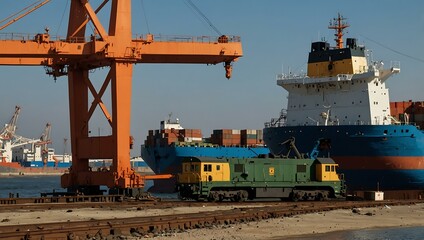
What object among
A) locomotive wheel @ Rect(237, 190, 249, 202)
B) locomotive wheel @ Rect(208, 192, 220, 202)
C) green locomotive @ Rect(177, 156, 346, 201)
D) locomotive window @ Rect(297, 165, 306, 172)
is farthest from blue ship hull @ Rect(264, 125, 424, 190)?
locomotive wheel @ Rect(208, 192, 220, 202)

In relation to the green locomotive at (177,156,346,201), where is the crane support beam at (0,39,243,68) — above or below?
above

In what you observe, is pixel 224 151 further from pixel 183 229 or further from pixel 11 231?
pixel 11 231

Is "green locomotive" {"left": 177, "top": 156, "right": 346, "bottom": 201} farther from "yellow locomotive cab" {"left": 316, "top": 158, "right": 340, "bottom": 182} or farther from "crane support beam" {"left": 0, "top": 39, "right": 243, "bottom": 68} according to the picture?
"crane support beam" {"left": 0, "top": 39, "right": 243, "bottom": 68}

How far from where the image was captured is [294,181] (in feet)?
131

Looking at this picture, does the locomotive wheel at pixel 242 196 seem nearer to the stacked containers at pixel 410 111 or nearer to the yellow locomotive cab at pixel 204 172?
the yellow locomotive cab at pixel 204 172

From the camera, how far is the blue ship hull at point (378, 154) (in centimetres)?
5150

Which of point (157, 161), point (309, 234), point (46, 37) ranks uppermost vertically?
point (46, 37)

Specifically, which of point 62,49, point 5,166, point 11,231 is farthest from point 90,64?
point 5,166

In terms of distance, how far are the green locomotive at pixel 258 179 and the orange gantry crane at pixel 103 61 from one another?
3689 mm

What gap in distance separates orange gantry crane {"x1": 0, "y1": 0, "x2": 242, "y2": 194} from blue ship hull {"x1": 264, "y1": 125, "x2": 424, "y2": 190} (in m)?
14.0

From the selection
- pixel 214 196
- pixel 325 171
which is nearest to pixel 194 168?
pixel 214 196

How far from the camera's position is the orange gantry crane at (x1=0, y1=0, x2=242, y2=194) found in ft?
127

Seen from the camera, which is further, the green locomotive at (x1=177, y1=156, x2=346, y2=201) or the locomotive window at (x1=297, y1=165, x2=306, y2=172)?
the locomotive window at (x1=297, y1=165, x2=306, y2=172)

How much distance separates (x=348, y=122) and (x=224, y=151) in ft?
76.8
